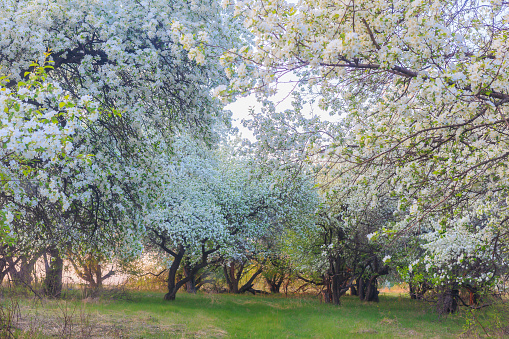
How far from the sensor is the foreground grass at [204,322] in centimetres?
1042

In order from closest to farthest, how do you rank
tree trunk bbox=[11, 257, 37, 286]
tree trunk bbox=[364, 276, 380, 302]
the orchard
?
1. the orchard
2. tree trunk bbox=[11, 257, 37, 286]
3. tree trunk bbox=[364, 276, 380, 302]

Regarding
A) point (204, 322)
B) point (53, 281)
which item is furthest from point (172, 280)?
point (53, 281)

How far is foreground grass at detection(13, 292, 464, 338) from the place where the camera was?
1042 cm

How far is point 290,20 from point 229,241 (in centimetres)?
1486

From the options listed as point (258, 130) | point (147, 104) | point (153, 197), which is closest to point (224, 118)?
point (258, 130)

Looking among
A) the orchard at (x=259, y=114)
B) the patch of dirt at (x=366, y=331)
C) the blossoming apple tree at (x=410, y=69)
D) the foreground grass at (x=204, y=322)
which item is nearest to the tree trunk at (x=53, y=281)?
the orchard at (x=259, y=114)

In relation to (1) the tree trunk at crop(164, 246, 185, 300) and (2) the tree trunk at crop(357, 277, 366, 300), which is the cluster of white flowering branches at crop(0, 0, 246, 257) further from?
(2) the tree trunk at crop(357, 277, 366, 300)

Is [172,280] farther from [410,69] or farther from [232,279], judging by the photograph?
[410,69]

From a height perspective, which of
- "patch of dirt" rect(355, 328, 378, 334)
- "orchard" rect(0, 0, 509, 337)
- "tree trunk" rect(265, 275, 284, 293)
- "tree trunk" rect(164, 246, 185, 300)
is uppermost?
"orchard" rect(0, 0, 509, 337)

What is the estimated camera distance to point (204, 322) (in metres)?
15.0

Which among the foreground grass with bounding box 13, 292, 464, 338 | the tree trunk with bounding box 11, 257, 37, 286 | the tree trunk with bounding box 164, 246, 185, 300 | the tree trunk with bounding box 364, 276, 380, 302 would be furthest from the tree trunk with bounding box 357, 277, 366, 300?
the tree trunk with bounding box 11, 257, 37, 286

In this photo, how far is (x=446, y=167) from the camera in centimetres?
646

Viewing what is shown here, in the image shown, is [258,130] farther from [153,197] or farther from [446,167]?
[446,167]

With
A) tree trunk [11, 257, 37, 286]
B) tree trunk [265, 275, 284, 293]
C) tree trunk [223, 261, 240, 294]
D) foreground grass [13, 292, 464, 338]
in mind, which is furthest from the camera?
tree trunk [265, 275, 284, 293]
